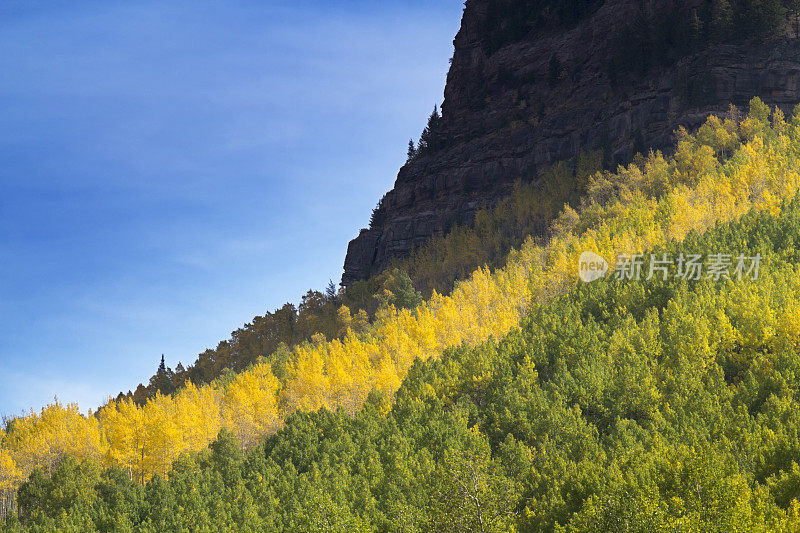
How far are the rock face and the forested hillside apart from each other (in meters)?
17.9

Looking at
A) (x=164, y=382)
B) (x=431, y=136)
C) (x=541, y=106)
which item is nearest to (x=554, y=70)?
(x=541, y=106)

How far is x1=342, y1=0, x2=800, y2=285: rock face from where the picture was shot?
325 feet

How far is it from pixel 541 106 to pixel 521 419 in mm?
96972

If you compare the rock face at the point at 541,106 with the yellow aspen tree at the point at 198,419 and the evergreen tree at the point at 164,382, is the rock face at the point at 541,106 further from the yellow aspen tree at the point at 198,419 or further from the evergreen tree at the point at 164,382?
the yellow aspen tree at the point at 198,419

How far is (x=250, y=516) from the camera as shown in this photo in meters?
42.7

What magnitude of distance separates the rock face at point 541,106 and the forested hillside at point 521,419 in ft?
58.6

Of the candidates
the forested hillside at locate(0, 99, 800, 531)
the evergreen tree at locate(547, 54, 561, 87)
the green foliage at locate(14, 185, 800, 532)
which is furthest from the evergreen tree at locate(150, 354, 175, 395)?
the evergreen tree at locate(547, 54, 561, 87)

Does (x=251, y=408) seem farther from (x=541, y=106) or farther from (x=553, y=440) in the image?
(x=541, y=106)

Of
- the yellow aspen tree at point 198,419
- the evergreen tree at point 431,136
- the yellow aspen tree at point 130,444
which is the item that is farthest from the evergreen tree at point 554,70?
the yellow aspen tree at point 130,444

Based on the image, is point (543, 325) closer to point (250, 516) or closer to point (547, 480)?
point (547, 480)

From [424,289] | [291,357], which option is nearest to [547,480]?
[291,357]

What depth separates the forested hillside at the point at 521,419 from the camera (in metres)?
31.8

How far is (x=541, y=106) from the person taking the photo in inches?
5261

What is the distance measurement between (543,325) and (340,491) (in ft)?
90.0
